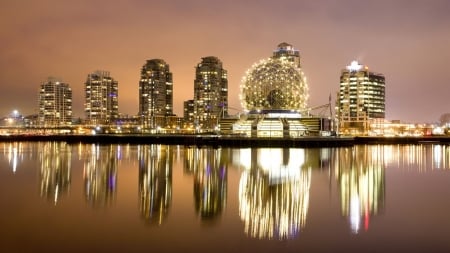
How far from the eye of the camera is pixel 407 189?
26219 mm

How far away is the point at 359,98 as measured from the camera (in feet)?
541

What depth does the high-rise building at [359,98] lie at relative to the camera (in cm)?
16238

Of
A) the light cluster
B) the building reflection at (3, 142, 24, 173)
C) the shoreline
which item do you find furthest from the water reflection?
the light cluster

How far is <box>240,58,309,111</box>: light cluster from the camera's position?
310 feet

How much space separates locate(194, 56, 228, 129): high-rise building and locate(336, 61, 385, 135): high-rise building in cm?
4816

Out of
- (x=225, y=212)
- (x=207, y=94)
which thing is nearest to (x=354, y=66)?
(x=207, y=94)

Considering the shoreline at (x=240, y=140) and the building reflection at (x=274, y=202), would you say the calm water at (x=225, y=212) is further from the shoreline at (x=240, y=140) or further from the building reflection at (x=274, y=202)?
the shoreline at (x=240, y=140)

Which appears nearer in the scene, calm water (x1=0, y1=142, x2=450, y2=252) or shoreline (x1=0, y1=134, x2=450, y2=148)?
calm water (x1=0, y1=142, x2=450, y2=252)

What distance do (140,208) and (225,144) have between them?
54840 mm

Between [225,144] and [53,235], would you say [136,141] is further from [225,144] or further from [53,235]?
[53,235]

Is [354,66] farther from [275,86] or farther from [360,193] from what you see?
[360,193]

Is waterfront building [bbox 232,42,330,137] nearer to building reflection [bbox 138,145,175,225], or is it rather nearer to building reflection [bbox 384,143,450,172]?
building reflection [bbox 384,143,450,172]

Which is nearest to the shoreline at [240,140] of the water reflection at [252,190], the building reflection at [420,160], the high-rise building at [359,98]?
the building reflection at [420,160]

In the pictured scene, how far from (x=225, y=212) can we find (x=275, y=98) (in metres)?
78.2
